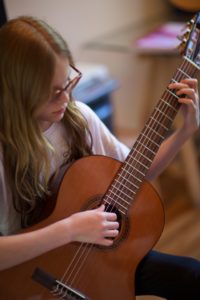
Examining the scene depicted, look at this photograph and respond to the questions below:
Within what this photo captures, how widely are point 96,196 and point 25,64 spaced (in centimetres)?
33

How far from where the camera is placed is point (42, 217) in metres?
1.02

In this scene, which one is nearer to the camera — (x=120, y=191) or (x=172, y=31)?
(x=120, y=191)

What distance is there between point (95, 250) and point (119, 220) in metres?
0.09

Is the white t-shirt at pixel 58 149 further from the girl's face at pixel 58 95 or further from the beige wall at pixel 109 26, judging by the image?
the beige wall at pixel 109 26

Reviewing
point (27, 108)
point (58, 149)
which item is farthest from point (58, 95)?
point (58, 149)

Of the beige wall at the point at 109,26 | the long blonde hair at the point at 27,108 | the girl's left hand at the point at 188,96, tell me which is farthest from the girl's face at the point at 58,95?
the beige wall at the point at 109,26

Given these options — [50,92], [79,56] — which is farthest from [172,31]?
[50,92]

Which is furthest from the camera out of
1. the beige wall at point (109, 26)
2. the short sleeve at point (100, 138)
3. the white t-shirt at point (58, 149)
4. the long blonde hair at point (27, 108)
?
the beige wall at point (109, 26)

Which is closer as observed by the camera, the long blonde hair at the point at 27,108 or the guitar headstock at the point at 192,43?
the long blonde hair at the point at 27,108

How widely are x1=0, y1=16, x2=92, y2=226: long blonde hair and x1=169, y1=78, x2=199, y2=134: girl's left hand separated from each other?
0.24 m

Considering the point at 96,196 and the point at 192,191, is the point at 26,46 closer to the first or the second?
the point at 96,196

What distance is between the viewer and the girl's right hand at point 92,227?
2.99ft

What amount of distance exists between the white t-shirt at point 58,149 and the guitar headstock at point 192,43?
276 mm

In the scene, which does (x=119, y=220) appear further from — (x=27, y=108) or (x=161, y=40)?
(x=161, y=40)
